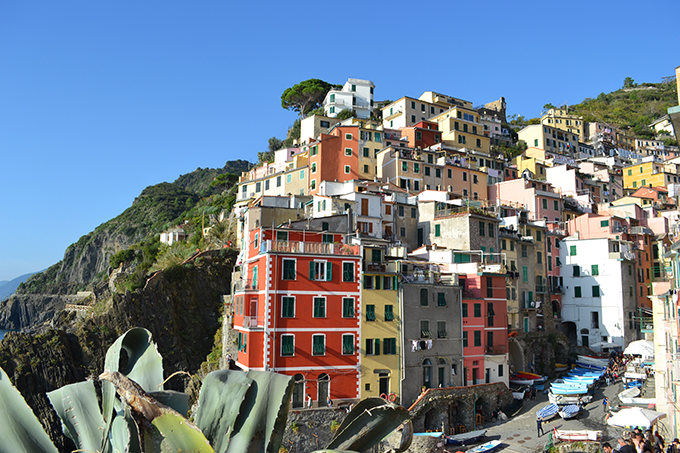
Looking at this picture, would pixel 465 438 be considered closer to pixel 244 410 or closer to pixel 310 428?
pixel 310 428

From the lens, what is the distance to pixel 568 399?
35.6 metres

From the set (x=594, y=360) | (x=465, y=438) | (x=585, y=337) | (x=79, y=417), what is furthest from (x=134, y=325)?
(x=585, y=337)

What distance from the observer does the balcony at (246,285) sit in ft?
109

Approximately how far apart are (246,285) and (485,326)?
17.7m

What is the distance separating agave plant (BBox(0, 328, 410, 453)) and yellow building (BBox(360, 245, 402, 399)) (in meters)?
26.6

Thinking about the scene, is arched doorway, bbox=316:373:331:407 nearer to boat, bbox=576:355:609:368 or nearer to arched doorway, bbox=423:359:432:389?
arched doorway, bbox=423:359:432:389

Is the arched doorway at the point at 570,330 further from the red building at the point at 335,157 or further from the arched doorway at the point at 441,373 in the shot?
the red building at the point at 335,157

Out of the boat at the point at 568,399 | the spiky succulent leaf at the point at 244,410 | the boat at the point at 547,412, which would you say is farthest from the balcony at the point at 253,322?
the spiky succulent leaf at the point at 244,410

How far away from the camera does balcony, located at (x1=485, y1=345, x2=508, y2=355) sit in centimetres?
3819

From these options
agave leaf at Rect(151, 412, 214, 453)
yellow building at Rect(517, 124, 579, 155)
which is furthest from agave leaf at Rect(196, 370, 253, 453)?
yellow building at Rect(517, 124, 579, 155)

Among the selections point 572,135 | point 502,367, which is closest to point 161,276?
point 502,367

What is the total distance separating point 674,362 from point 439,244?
81.5ft

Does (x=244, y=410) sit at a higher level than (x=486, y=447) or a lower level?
higher

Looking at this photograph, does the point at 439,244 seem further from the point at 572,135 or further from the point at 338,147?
the point at 572,135
